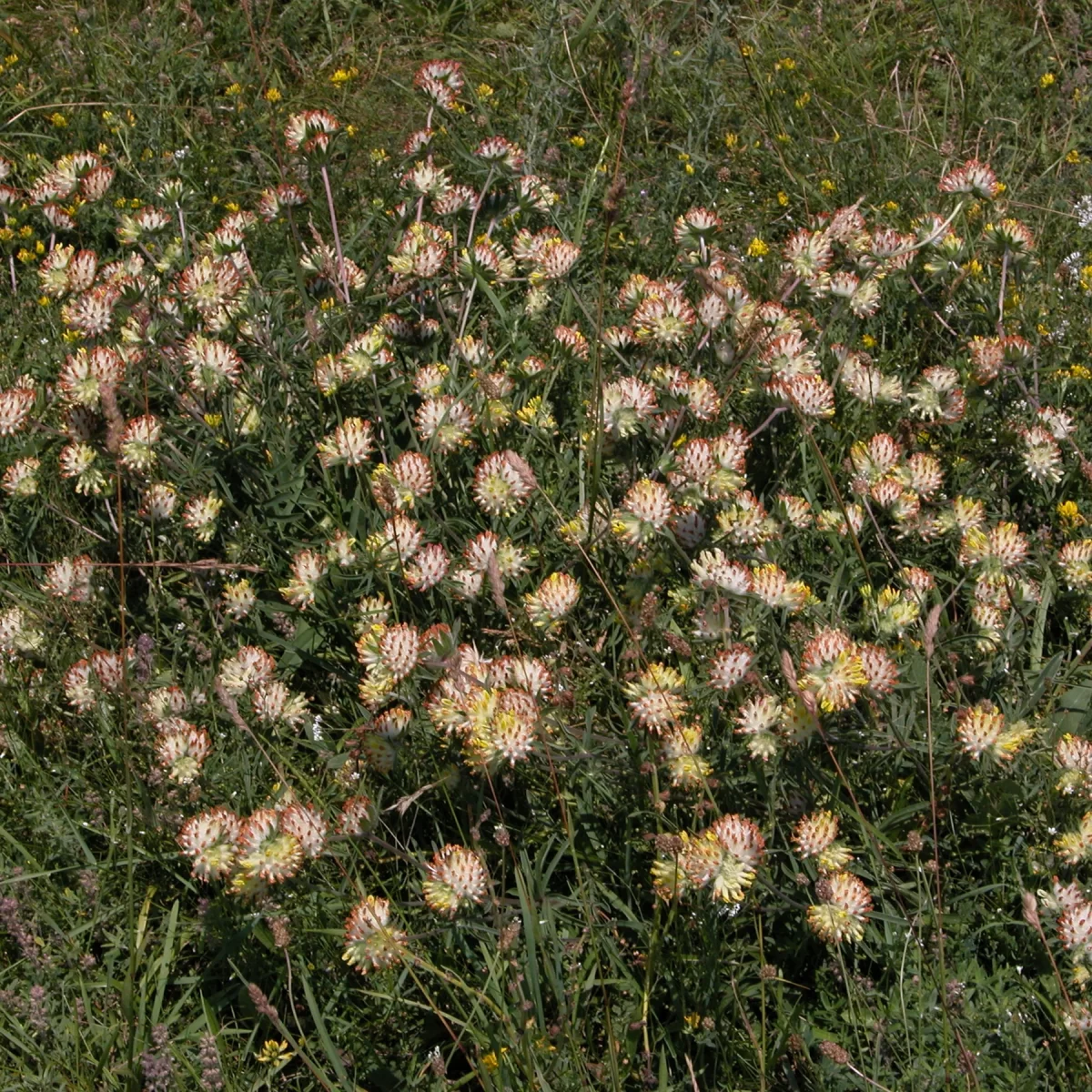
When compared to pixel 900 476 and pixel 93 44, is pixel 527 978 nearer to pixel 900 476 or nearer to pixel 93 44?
pixel 900 476

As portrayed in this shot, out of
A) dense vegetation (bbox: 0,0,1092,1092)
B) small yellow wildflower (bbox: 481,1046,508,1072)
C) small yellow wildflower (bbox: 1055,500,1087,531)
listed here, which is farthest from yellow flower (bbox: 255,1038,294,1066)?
small yellow wildflower (bbox: 1055,500,1087,531)

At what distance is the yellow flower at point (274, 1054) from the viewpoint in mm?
2145

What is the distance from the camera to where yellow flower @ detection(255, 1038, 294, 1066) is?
7.04 ft

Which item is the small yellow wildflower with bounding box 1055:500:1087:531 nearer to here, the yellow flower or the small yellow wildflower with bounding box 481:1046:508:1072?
the small yellow wildflower with bounding box 481:1046:508:1072

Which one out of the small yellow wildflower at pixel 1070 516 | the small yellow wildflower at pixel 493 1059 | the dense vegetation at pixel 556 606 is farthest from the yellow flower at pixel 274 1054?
the small yellow wildflower at pixel 1070 516

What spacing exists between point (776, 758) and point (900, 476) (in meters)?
0.85

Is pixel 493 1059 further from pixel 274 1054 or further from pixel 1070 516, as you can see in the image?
pixel 1070 516

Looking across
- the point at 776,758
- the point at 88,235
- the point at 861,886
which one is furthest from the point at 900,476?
the point at 88,235

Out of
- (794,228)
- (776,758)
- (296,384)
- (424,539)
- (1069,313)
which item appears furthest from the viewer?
(794,228)

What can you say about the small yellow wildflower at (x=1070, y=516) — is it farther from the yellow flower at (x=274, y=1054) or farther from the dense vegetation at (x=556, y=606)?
the yellow flower at (x=274, y=1054)

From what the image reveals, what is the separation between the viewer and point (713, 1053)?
7.07 feet

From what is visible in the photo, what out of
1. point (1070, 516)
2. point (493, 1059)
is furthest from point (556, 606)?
point (1070, 516)

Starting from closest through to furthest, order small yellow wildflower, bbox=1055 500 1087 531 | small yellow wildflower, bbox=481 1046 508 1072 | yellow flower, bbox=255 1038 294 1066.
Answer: small yellow wildflower, bbox=481 1046 508 1072 < yellow flower, bbox=255 1038 294 1066 < small yellow wildflower, bbox=1055 500 1087 531

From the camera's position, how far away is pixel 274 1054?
2.15 m
